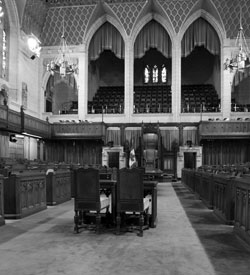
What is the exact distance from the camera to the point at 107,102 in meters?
23.8

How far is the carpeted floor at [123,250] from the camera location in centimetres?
361

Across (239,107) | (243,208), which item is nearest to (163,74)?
(239,107)

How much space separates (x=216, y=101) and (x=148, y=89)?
4960mm

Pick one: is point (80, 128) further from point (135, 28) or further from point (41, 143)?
point (135, 28)

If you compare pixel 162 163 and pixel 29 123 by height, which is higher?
pixel 29 123

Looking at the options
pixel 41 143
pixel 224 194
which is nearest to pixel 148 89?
pixel 41 143

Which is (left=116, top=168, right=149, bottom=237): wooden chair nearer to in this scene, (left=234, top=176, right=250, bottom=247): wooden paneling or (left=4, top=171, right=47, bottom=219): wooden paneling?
(left=234, top=176, right=250, bottom=247): wooden paneling

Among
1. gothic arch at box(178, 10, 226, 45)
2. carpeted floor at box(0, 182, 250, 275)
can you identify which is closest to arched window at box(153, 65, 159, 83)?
gothic arch at box(178, 10, 226, 45)

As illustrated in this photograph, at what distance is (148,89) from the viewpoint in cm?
2525

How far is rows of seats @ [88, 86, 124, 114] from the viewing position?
2285 cm

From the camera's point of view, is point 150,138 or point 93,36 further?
point 93,36

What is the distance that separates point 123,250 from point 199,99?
2005 cm

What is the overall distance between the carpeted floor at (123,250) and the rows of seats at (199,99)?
1651 centimetres

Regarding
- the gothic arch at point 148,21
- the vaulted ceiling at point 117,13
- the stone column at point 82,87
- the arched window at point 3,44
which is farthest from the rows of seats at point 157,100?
the arched window at point 3,44
